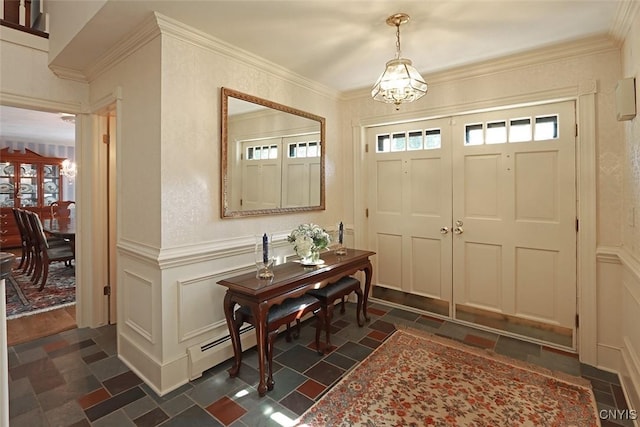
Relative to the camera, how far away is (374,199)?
3.74 metres

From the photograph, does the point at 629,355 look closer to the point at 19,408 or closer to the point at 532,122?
the point at 532,122

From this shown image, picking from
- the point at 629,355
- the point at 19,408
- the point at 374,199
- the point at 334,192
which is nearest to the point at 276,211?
the point at 334,192

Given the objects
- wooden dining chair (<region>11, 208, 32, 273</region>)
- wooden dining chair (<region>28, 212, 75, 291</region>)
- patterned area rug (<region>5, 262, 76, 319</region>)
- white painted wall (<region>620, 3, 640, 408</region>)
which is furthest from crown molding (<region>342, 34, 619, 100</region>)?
wooden dining chair (<region>11, 208, 32, 273</region>)

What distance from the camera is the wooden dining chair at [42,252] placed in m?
4.21

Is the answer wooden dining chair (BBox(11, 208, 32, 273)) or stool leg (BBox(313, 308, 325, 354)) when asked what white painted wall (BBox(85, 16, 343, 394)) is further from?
wooden dining chair (BBox(11, 208, 32, 273))

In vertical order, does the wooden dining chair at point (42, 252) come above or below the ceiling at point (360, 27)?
below

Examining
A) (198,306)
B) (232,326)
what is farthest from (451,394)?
(198,306)

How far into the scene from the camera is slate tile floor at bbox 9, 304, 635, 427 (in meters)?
1.93

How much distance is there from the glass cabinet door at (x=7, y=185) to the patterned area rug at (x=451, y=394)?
8004mm

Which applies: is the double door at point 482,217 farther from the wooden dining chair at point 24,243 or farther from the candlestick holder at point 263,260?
the wooden dining chair at point 24,243

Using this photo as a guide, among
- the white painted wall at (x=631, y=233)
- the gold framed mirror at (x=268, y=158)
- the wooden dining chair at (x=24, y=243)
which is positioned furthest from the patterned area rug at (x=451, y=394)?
the wooden dining chair at (x=24, y=243)

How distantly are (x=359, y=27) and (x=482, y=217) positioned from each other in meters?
2.00

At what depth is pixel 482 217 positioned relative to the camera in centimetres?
308

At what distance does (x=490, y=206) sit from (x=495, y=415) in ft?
5.79
